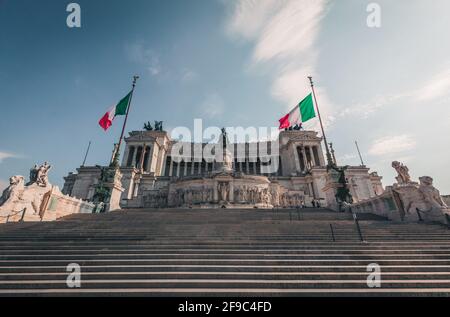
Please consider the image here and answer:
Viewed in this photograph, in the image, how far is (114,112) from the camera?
841 inches

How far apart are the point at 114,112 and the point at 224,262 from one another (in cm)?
2042

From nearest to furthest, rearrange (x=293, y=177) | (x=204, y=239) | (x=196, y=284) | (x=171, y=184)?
(x=196, y=284)
(x=204, y=239)
(x=171, y=184)
(x=293, y=177)

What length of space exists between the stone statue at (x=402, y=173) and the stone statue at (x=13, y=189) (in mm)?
24482

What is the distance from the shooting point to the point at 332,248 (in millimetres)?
7352

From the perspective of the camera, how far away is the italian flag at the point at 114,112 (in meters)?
20.5

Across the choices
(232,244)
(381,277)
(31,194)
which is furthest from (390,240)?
(31,194)

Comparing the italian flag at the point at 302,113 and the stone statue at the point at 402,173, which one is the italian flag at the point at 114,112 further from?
the stone statue at the point at 402,173

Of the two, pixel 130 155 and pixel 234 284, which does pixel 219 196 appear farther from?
pixel 130 155

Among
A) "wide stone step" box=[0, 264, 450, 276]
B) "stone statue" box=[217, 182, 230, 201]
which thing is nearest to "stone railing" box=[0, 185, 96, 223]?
"wide stone step" box=[0, 264, 450, 276]

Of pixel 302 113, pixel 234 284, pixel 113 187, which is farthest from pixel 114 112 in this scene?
pixel 234 284

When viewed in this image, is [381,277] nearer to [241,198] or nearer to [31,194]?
[31,194]
